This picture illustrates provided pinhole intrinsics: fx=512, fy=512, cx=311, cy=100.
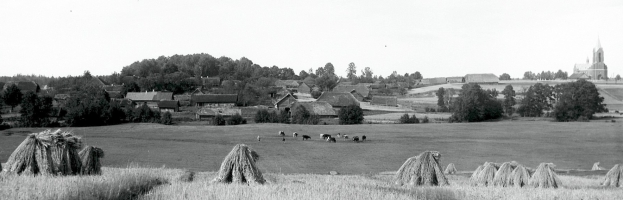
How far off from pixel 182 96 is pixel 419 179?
354 ft

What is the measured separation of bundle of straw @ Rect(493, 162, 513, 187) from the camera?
21969 mm

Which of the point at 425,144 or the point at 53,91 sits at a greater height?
the point at 53,91

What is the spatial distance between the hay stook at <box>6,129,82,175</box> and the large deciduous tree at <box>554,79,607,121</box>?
8528 centimetres

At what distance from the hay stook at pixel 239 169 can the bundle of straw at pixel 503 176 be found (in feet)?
39.4

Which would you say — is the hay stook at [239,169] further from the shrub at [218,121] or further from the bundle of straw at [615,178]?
the shrub at [218,121]

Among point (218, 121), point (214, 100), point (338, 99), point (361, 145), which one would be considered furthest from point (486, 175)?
point (214, 100)

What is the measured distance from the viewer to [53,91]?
12369 cm

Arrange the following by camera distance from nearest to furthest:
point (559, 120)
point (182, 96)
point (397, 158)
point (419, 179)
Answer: point (419, 179) < point (397, 158) < point (559, 120) < point (182, 96)

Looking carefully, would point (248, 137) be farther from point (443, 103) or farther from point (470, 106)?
point (443, 103)

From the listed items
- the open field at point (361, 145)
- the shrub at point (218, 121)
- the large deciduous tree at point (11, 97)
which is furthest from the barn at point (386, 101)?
the large deciduous tree at point (11, 97)

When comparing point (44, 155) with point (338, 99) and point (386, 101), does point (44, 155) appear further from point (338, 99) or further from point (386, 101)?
point (386, 101)

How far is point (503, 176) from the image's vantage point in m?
22.2

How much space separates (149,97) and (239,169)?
106 m

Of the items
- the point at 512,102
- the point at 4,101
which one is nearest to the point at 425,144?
the point at 512,102
